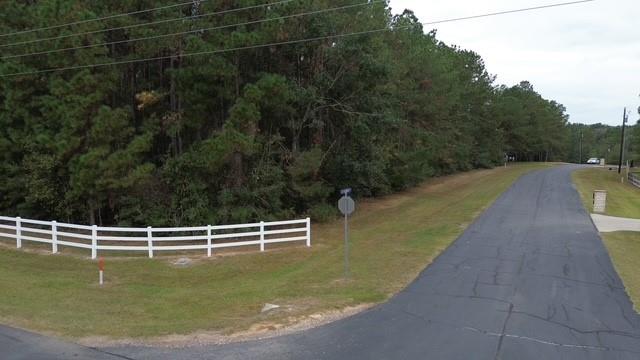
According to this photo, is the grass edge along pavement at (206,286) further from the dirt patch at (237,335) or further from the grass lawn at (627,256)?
the grass lawn at (627,256)

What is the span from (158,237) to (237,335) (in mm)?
12326

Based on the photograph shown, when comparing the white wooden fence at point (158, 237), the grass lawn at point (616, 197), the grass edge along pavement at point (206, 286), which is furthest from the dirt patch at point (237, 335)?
the grass lawn at point (616, 197)

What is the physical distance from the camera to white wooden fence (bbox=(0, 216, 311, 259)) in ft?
55.9

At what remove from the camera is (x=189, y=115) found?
77.6 feet

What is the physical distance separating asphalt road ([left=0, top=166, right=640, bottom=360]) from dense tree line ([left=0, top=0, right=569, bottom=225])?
10018 millimetres

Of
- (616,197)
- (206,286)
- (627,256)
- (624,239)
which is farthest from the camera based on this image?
(616,197)

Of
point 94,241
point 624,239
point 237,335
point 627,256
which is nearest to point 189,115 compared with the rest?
point 94,241

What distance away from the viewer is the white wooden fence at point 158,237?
1705cm

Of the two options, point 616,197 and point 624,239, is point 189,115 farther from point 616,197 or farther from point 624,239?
point 616,197

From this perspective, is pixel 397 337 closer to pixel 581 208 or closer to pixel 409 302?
pixel 409 302

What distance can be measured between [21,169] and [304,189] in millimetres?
13263

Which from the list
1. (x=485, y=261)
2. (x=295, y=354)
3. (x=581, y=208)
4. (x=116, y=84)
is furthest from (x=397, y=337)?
(x=581, y=208)

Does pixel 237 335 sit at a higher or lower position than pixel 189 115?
lower

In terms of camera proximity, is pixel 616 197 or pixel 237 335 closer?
pixel 237 335
